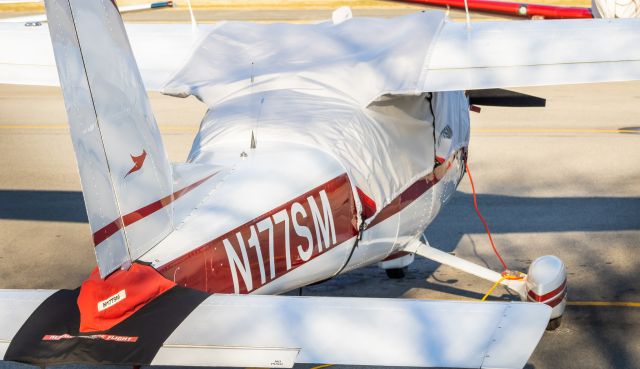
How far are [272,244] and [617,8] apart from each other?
18.8 meters

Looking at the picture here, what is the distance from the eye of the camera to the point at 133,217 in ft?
19.6

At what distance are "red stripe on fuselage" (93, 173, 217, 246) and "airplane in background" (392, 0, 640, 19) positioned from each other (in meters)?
19.1

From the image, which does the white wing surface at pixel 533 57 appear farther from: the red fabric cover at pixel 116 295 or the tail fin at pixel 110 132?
the red fabric cover at pixel 116 295

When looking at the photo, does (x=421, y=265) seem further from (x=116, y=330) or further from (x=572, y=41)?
(x=116, y=330)

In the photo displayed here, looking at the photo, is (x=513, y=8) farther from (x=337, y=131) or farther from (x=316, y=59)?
(x=337, y=131)

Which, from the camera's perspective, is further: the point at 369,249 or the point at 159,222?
the point at 369,249

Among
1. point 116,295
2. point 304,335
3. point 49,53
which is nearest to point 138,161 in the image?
point 116,295

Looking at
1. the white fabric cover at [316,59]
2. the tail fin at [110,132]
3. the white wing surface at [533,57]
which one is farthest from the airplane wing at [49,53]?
the tail fin at [110,132]

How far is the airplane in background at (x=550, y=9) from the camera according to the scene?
23906 mm

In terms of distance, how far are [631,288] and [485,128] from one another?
26.8 feet

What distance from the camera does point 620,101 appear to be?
2067cm

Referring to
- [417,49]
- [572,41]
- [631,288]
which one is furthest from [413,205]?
[631,288]

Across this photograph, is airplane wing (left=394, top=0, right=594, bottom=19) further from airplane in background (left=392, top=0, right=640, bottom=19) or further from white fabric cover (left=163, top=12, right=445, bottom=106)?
white fabric cover (left=163, top=12, right=445, bottom=106)

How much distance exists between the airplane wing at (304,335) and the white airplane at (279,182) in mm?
10
